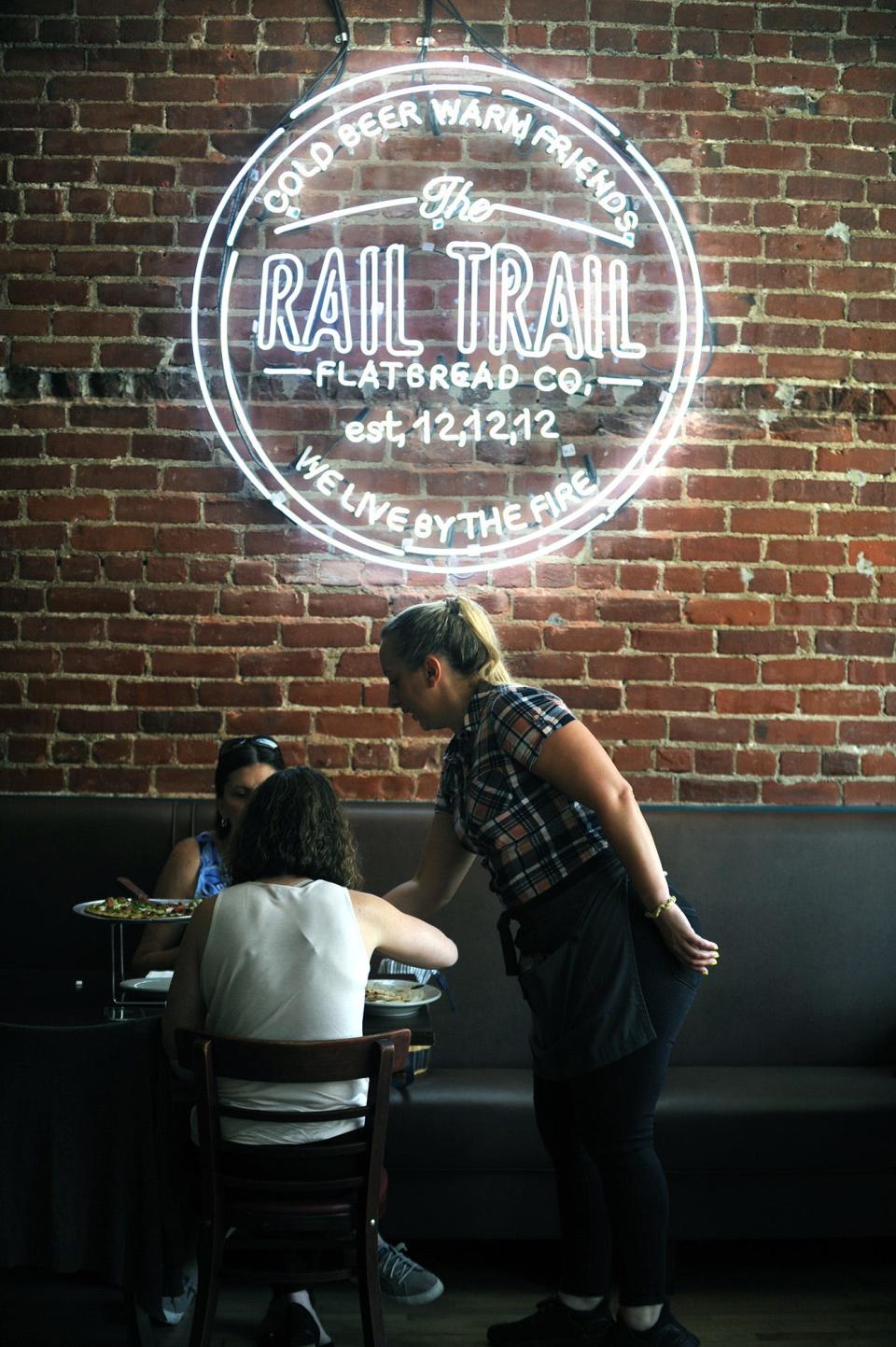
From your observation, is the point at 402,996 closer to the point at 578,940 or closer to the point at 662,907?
the point at 578,940

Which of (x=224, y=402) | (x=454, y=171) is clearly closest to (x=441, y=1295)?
(x=224, y=402)

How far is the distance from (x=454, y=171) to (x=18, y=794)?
2.03m

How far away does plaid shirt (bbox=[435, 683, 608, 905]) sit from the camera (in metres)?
2.37

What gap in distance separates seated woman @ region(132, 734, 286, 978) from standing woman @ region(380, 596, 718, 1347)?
0.72m

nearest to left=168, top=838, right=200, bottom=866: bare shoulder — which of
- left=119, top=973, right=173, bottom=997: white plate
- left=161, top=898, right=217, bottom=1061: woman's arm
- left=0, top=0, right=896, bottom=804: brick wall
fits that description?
left=0, top=0, right=896, bottom=804: brick wall

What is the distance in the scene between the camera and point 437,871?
2639 mm

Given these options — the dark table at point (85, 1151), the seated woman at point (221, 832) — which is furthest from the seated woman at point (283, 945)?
the seated woman at point (221, 832)

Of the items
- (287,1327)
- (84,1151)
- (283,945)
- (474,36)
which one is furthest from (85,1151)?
(474,36)

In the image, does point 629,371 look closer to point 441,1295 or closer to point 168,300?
point 168,300

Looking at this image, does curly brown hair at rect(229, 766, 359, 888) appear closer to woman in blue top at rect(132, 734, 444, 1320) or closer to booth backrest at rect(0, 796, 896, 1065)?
woman in blue top at rect(132, 734, 444, 1320)

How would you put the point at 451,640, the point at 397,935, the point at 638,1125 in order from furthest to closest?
the point at 451,640 < the point at 638,1125 < the point at 397,935

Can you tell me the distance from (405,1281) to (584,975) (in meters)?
0.98

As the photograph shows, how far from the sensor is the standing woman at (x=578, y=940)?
2.31 meters

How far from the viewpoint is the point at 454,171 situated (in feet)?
11.9
